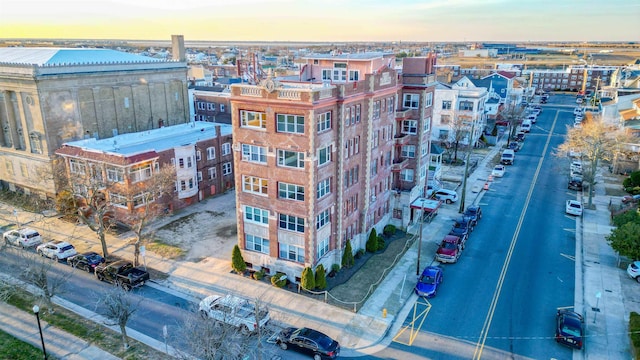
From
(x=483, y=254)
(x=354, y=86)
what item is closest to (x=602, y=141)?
(x=483, y=254)

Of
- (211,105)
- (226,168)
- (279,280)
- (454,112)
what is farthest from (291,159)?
(454,112)

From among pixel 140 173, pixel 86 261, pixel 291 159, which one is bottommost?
pixel 86 261

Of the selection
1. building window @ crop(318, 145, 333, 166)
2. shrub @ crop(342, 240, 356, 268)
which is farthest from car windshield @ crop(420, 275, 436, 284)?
building window @ crop(318, 145, 333, 166)

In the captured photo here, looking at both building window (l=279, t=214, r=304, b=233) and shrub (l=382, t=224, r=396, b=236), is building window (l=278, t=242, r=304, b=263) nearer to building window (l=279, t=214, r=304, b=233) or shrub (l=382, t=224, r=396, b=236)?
building window (l=279, t=214, r=304, b=233)

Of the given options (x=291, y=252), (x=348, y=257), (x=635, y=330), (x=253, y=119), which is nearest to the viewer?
(x=635, y=330)

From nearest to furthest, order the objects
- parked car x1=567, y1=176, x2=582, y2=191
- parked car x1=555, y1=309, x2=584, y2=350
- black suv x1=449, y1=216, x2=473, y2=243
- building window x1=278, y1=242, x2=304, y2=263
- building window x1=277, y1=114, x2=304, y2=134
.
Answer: parked car x1=555, y1=309, x2=584, y2=350
building window x1=277, y1=114, x2=304, y2=134
building window x1=278, y1=242, x2=304, y2=263
black suv x1=449, y1=216, x2=473, y2=243
parked car x1=567, y1=176, x2=582, y2=191

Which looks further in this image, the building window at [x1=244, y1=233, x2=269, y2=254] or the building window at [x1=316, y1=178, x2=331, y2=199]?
the building window at [x1=244, y1=233, x2=269, y2=254]

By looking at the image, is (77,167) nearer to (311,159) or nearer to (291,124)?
(291,124)
